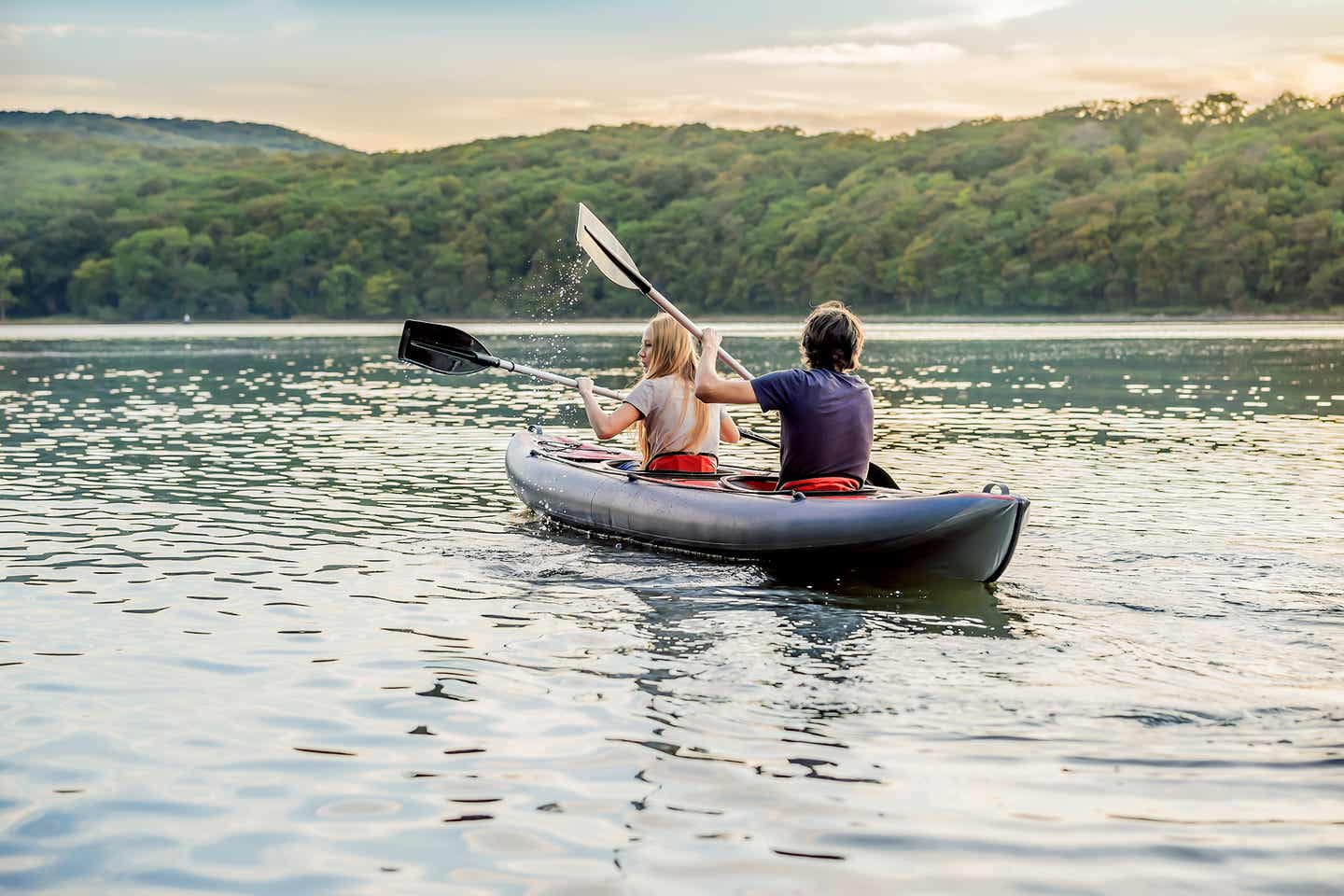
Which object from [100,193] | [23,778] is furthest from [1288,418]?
[100,193]

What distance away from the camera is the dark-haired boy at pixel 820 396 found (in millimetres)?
8211

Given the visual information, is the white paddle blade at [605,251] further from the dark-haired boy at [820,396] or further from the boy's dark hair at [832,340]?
the boy's dark hair at [832,340]

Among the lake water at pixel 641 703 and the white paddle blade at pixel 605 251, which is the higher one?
the white paddle blade at pixel 605 251

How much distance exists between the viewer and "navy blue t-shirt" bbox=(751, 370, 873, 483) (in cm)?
822

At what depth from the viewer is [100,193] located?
481ft

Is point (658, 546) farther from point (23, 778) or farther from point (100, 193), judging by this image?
point (100, 193)

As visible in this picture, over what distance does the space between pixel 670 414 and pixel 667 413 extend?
0.03 meters

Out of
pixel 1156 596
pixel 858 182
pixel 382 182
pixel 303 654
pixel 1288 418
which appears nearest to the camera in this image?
pixel 303 654

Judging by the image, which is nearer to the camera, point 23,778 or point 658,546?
point 23,778

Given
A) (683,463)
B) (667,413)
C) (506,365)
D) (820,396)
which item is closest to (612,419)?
(667,413)

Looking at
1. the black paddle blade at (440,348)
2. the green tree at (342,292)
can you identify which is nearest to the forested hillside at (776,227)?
the green tree at (342,292)

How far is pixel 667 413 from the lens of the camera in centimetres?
1001

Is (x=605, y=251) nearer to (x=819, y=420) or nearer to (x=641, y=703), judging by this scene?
(x=819, y=420)

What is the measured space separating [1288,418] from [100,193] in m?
146
